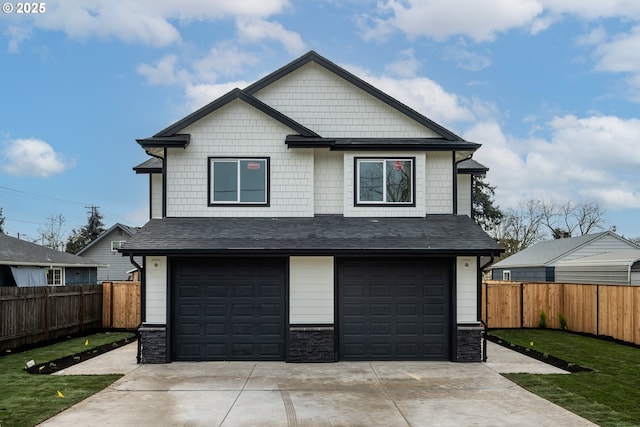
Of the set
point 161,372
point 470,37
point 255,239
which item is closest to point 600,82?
point 470,37

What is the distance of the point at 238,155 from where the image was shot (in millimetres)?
13914

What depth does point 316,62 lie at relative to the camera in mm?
14945

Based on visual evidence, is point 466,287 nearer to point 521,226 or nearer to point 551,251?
point 551,251

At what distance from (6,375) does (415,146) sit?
10.2 meters

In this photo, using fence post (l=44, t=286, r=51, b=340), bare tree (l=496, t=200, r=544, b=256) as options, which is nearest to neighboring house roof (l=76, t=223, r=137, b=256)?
fence post (l=44, t=286, r=51, b=340)

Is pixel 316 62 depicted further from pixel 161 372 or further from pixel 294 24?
pixel 161 372

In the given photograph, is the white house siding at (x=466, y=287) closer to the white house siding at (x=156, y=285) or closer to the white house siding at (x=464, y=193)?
the white house siding at (x=464, y=193)

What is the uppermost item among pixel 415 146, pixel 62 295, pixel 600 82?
pixel 600 82

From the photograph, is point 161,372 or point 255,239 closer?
point 161,372

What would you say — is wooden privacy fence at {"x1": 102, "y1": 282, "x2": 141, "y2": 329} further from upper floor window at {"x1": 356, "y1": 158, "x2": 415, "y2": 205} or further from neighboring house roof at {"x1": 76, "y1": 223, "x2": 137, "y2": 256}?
neighboring house roof at {"x1": 76, "y1": 223, "x2": 137, "y2": 256}

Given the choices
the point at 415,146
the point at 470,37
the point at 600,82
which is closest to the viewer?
the point at 415,146

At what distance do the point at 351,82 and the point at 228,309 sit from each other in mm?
6610

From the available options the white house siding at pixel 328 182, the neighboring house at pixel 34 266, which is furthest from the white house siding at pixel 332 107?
the neighboring house at pixel 34 266

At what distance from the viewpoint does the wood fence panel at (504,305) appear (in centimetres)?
1967
